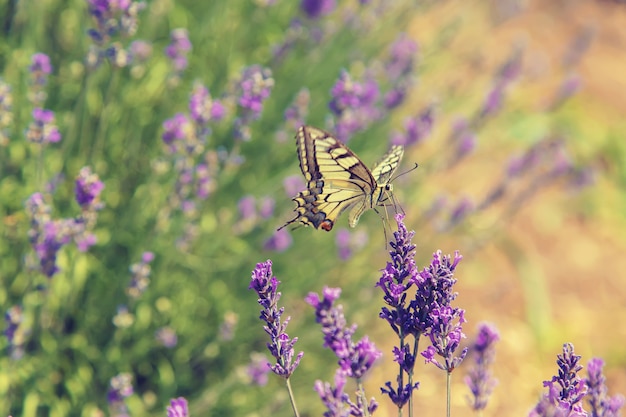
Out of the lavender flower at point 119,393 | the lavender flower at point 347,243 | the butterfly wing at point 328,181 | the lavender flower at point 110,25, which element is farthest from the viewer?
the lavender flower at point 347,243

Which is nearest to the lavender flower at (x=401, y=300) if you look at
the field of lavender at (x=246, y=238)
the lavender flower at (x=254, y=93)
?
the field of lavender at (x=246, y=238)

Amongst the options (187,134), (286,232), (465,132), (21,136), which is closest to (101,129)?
(187,134)

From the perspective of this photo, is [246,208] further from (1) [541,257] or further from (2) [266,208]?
(1) [541,257]

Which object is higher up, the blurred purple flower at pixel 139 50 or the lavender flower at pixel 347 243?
the blurred purple flower at pixel 139 50

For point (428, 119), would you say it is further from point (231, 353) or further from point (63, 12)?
point (63, 12)

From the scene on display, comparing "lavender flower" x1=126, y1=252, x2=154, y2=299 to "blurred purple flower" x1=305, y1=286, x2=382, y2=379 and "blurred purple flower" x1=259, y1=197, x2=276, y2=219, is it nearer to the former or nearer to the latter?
"blurred purple flower" x1=259, y1=197, x2=276, y2=219

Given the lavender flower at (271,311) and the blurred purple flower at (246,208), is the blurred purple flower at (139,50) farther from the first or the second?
the lavender flower at (271,311)
